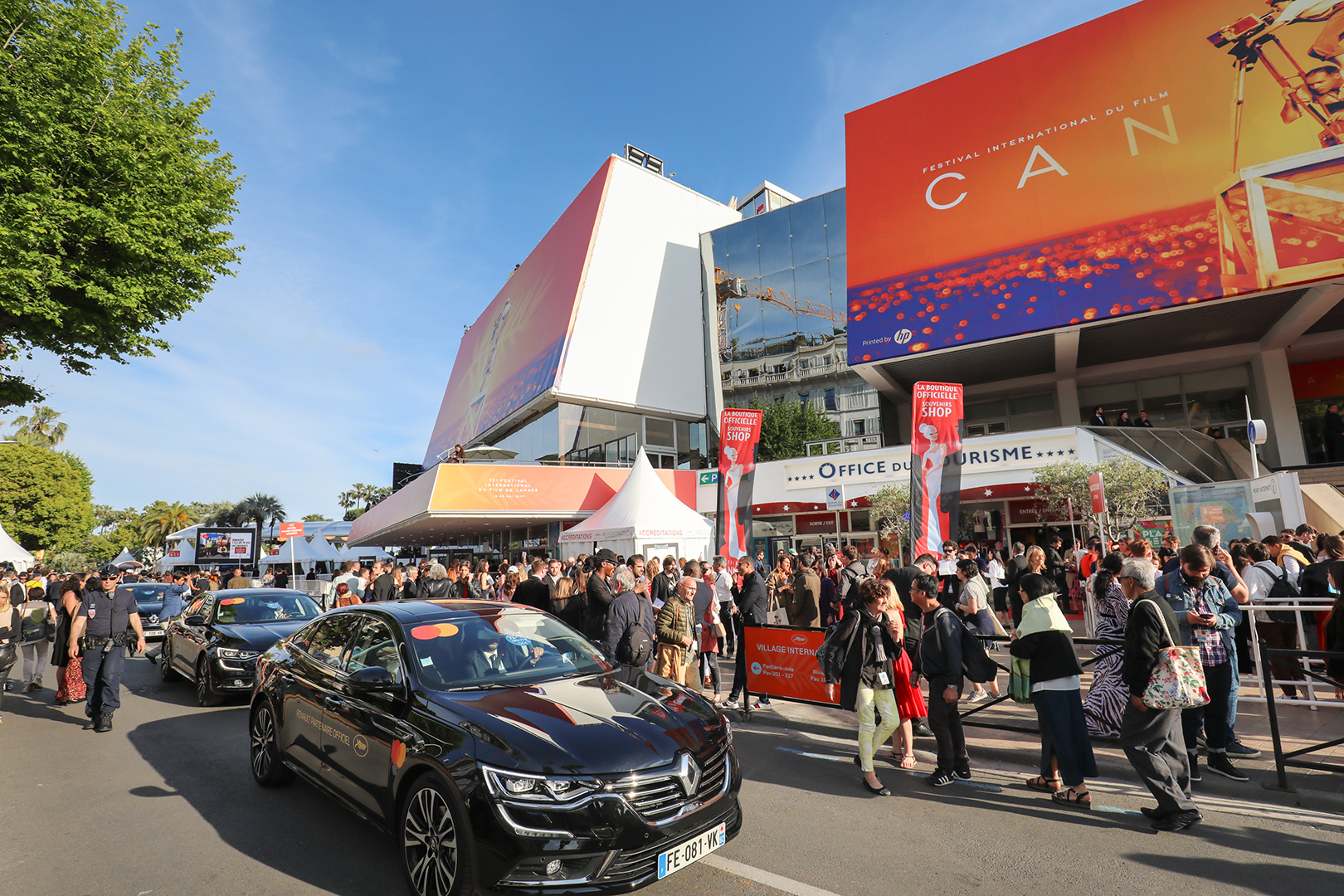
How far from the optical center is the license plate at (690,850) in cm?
320

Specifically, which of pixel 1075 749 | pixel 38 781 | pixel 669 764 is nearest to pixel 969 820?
pixel 1075 749

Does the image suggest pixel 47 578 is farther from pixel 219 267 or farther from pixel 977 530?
pixel 977 530

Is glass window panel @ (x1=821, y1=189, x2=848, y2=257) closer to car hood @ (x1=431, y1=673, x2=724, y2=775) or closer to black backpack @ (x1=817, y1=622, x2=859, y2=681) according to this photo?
black backpack @ (x1=817, y1=622, x2=859, y2=681)

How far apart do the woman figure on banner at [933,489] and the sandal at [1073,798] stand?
8608 mm

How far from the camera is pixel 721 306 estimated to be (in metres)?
37.8

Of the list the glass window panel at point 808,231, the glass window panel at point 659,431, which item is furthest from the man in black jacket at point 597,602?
the glass window panel at point 808,231

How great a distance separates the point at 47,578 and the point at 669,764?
24452 millimetres

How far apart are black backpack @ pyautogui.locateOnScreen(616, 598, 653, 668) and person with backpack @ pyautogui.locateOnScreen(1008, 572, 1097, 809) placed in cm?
363

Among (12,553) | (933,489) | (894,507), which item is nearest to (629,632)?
(933,489)

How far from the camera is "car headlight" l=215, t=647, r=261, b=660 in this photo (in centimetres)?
866

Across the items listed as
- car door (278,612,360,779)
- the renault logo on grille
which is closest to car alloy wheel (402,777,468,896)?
the renault logo on grille

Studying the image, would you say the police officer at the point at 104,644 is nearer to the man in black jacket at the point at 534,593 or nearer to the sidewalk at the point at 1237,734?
the man in black jacket at the point at 534,593

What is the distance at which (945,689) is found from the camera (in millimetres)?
5258

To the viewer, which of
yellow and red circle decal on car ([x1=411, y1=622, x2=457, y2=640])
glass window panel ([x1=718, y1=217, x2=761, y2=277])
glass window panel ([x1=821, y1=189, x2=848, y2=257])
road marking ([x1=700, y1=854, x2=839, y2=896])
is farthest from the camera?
glass window panel ([x1=718, y1=217, x2=761, y2=277])
